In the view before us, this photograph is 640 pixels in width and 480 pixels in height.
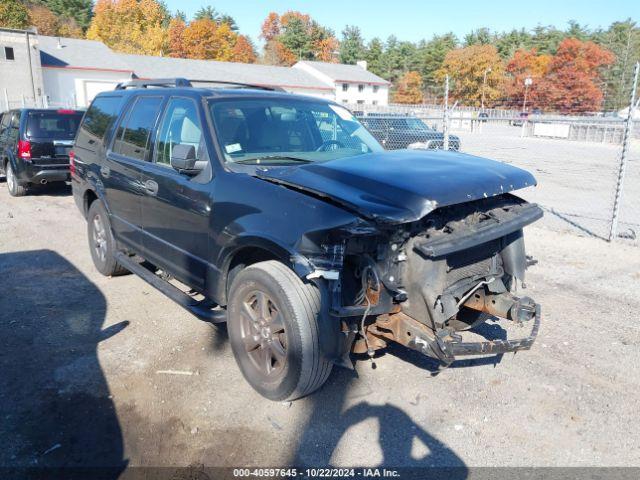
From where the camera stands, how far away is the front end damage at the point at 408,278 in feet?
10.1

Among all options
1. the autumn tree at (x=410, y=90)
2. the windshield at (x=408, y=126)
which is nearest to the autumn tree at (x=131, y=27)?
the autumn tree at (x=410, y=90)

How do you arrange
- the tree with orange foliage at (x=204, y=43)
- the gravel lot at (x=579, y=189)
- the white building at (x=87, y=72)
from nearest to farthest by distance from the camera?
the gravel lot at (x=579, y=189) → the white building at (x=87, y=72) → the tree with orange foliage at (x=204, y=43)

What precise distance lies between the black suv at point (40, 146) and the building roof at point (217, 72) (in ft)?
118

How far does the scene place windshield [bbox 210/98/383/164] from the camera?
406 centimetres

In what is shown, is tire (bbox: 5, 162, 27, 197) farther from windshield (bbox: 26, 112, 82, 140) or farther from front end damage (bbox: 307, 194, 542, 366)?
front end damage (bbox: 307, 194, 542, 366)

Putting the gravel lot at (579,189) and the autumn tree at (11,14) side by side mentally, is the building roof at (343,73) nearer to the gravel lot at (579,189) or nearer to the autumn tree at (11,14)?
the autumn tree at (11,14)

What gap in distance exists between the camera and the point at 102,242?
6.01m

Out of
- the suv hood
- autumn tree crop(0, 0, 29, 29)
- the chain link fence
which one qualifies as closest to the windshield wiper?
the suv hood

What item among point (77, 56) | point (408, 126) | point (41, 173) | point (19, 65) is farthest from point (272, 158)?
point (77, 56)

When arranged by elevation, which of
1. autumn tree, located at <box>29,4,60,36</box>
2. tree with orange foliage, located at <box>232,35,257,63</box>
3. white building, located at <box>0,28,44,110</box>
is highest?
autumn tree, located at <box>29,4,60,36</box>

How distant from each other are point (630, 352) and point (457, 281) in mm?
1879

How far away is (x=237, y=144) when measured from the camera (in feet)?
13.3

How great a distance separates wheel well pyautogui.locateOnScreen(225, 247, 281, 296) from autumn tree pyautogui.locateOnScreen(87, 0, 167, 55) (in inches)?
2852

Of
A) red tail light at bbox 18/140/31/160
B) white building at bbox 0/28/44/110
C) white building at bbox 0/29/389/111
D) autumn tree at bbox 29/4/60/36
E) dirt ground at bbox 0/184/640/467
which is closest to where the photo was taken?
dirt ground at bbox 0/184/640/467
